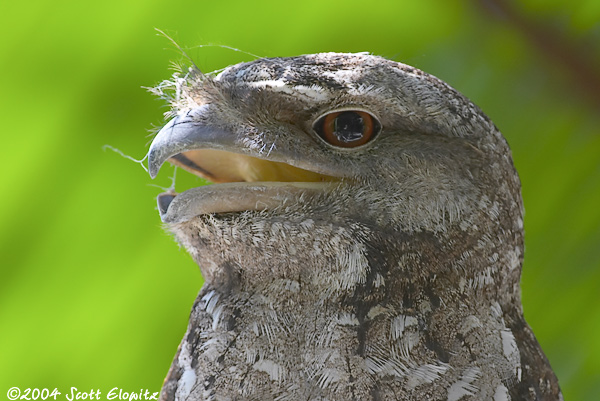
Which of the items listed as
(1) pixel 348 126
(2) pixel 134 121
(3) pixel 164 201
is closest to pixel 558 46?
(1) pixel 348 126

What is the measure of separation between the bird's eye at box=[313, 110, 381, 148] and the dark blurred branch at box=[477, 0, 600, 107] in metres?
1.31

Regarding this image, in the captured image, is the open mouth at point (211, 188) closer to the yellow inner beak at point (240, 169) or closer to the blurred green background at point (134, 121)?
the yellow inner beak at point (240, 169)

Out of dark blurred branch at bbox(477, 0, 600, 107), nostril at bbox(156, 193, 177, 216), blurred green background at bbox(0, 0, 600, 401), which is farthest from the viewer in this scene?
dark blurred branch at bbox(477, 0, 600, 107)

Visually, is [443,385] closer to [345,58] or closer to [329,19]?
[345,58]

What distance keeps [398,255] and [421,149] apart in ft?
0.79

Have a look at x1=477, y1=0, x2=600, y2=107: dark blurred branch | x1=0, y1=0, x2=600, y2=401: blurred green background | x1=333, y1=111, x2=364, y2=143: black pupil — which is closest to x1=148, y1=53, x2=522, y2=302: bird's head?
x1=333, y1=111, x2=364, y2=143: black pupil

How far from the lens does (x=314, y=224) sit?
1.34m

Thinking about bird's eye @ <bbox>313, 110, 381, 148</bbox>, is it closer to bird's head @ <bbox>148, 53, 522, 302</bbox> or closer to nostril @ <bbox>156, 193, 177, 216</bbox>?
bird's head @ <bbox>148, 53, 522, 302</bbox>

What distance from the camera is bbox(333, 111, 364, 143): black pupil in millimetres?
1355

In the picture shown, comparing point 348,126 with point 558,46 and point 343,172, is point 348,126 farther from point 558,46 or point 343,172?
point 558,46

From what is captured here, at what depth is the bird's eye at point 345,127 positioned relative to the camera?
1356 millimetres

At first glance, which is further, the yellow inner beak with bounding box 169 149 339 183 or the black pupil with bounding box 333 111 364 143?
the yellow inner beak with bounding box 169 149 339 183

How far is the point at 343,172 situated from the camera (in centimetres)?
137

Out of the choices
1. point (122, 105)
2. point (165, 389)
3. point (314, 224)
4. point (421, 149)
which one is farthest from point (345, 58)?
point (122, 105)
